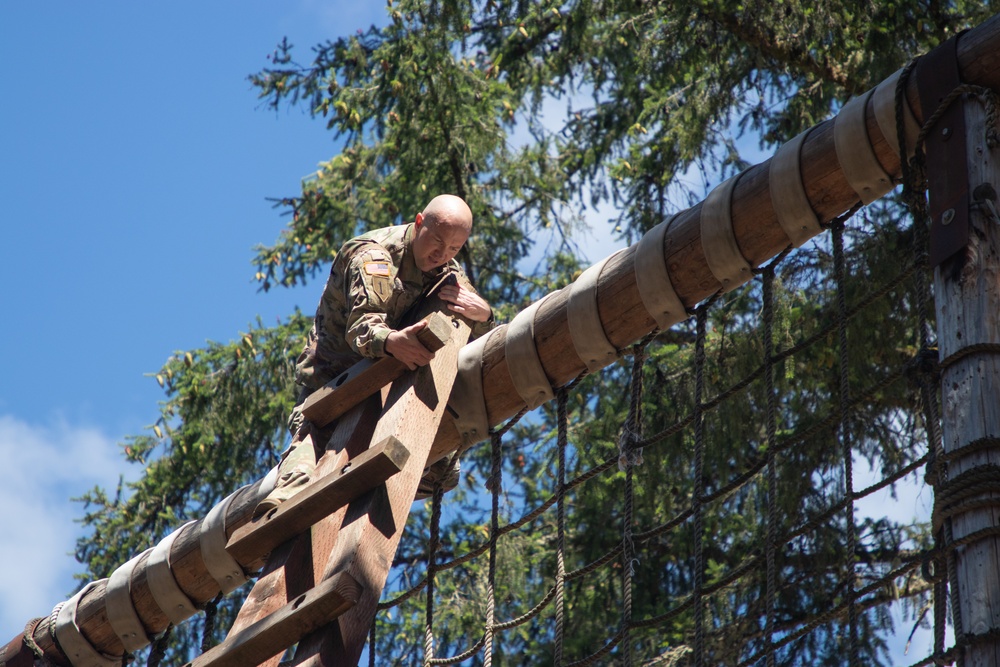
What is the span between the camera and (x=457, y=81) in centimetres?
893

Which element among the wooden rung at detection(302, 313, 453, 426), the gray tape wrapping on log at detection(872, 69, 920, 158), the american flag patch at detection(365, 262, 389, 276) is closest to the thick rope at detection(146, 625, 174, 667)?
the wooden rung at detection(302, 313, 453, 426)

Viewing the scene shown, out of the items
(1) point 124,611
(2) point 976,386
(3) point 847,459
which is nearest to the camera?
(2) point 976,386

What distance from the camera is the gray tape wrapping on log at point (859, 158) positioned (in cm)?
311

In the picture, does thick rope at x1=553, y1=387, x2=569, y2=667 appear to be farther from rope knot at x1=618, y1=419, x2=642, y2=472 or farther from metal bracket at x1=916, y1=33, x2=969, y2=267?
metal bracket at x1=916, y1=33, x2=969, y2=267

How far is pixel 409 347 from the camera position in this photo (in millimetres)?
3461

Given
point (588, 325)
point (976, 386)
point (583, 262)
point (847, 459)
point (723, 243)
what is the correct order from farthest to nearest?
point (583, 262) < point (588, 325) < point (723, 243) < point (847, 459) < point (976, 386)

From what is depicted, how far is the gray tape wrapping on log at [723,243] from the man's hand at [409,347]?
2.62ft

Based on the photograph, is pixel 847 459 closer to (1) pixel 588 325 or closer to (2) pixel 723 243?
(2) pixel 723 243

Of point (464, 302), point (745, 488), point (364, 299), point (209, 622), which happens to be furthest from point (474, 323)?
point (745, 488)

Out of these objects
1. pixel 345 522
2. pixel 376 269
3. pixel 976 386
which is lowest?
pixel 976 386

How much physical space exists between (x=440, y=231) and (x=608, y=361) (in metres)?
0.61

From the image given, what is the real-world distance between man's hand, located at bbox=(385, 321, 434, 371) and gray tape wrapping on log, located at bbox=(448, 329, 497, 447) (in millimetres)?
247

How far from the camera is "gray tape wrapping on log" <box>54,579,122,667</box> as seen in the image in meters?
4.27

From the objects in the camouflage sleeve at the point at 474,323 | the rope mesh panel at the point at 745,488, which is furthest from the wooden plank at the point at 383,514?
the rope mesh panel at the point at 745,488
